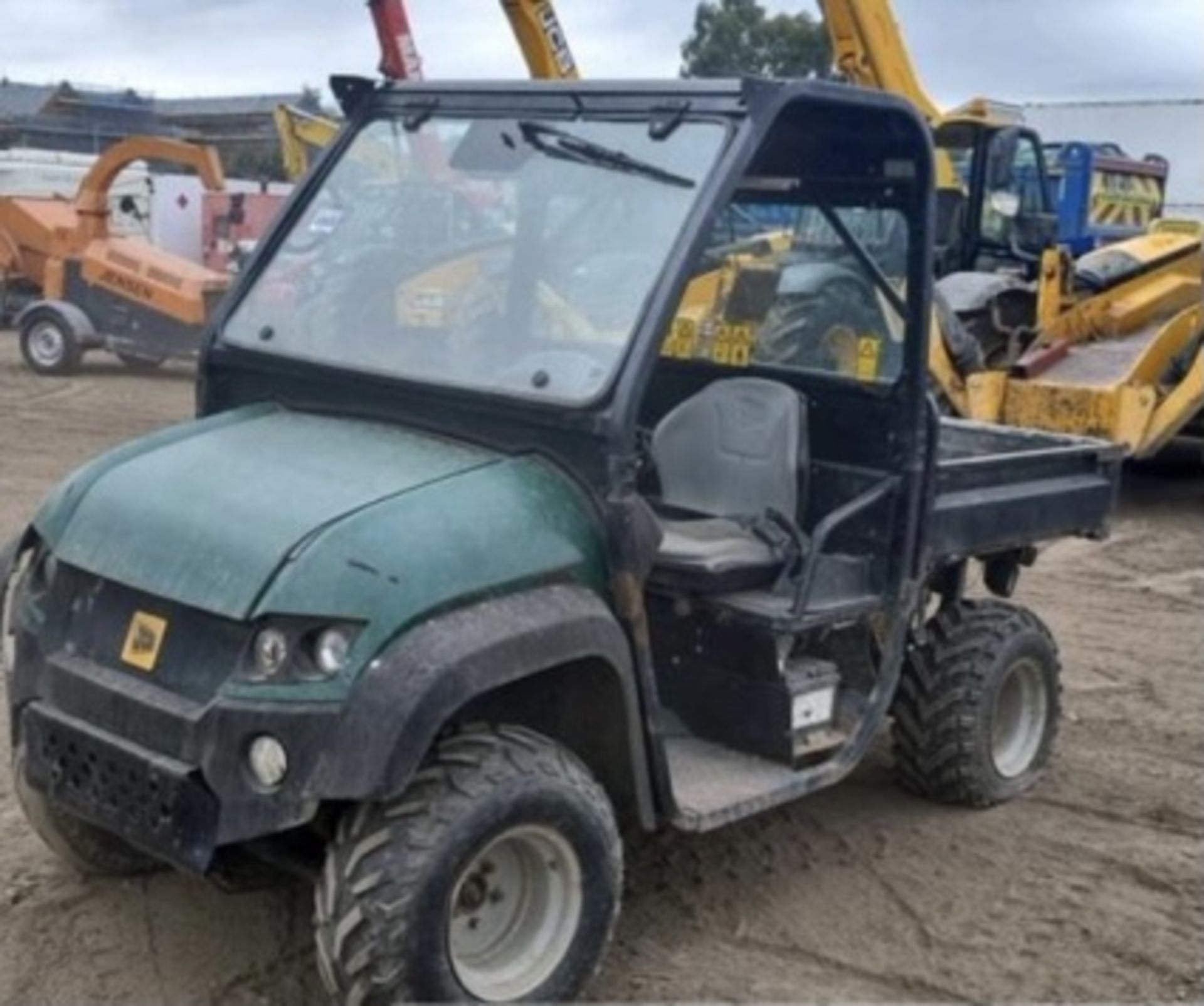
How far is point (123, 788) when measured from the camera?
329cm

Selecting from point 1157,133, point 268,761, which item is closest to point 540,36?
point 268,761

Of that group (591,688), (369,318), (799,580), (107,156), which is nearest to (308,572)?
(591,688)

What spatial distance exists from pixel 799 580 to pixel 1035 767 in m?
1.38

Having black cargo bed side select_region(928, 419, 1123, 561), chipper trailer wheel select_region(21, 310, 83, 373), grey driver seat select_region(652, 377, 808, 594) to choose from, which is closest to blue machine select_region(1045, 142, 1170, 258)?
black cargo bed side select_region(928, 419, 1123, 561)

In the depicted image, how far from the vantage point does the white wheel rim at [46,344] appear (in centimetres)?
1470

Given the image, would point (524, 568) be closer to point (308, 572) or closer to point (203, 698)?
point (308, 572)

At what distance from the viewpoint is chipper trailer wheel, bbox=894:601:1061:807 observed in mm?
4801

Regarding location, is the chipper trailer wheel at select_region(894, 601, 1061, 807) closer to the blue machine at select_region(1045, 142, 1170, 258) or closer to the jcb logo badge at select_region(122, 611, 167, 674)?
the jcb logo badge at select_region(122, 611, 167, 674)

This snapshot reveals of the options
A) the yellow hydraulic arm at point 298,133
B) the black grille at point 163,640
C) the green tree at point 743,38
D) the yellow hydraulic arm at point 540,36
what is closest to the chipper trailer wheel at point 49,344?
the yellow hydraulic arm at point 298,133

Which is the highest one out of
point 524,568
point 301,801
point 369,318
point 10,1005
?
point 369,318

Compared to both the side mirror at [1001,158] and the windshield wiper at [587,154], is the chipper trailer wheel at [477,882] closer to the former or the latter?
the windshield wiper at [587,154]

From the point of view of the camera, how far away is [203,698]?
10.7 feet

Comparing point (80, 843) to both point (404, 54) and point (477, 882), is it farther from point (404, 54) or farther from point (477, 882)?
point (404, 54)

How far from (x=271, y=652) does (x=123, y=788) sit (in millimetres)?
418
